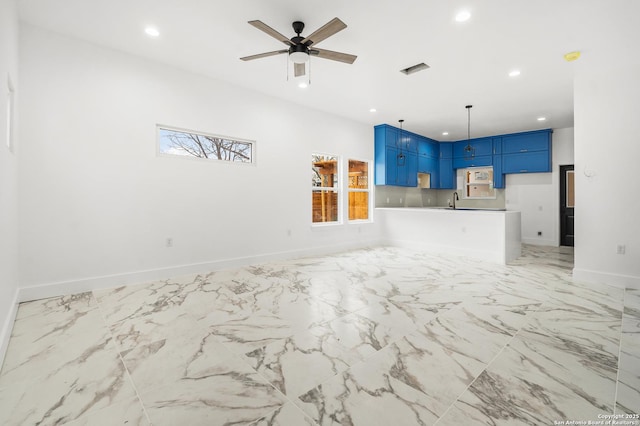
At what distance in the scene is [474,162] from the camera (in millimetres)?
7805

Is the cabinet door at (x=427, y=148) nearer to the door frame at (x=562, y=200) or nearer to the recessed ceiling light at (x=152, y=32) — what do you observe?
the door frame at (x=562, y=200)

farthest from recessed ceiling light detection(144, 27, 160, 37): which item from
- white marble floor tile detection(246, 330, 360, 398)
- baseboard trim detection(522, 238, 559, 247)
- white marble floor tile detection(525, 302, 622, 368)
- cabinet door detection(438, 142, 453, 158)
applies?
baseboard trim detection(522, 238, 559, 247)

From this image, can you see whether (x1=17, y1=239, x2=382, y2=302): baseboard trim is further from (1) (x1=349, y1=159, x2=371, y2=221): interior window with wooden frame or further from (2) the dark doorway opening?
(2) the dark doorway opening

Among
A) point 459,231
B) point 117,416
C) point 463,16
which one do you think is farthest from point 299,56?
point 459,231

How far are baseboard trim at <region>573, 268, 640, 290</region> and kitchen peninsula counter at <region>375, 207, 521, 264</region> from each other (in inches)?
43.3

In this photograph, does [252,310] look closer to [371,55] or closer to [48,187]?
[48,187]

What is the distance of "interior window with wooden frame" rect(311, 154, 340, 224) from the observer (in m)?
5.89

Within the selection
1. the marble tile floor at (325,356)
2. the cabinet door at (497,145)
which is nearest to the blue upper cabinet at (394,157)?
the cabinet door at (497,145)

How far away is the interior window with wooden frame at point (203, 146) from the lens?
3.89 m

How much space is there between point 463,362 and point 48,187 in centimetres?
430

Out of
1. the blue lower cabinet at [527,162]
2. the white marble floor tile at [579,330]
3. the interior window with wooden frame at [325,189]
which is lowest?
the white marble floor tile at [579,330]

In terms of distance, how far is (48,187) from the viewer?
3.07 m

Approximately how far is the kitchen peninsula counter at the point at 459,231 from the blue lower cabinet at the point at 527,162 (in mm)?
2246

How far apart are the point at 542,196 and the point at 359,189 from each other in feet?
15.1
